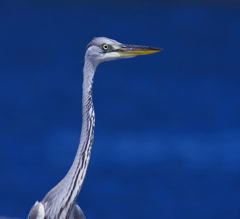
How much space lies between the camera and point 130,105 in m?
5.84

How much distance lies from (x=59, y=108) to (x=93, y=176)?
1.89 ft

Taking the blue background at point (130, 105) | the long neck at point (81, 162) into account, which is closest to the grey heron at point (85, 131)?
the long neck at point (81, 162)

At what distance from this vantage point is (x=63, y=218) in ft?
10.1

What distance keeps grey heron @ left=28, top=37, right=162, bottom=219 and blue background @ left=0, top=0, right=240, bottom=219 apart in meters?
2.51

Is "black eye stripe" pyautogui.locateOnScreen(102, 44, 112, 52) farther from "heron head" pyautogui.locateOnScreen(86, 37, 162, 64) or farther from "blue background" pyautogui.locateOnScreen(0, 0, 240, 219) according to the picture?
"blue background" pyautogui.locateOnScreen(0, 0, 240, 219)

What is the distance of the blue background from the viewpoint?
18.6ft

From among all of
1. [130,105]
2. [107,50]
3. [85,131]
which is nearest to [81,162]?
[85,131]

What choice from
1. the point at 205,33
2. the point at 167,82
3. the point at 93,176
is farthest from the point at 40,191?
the point at 205,33

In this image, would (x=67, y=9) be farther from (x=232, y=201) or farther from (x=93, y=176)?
(x=232, y=201)

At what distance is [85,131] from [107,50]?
0.33 m

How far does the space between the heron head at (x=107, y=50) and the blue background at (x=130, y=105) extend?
268cm

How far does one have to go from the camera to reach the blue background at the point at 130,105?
5.68 m

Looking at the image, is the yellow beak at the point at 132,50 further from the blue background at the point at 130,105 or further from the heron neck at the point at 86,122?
the blue background at the point at 130,105

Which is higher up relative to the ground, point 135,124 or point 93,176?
point 135,124
